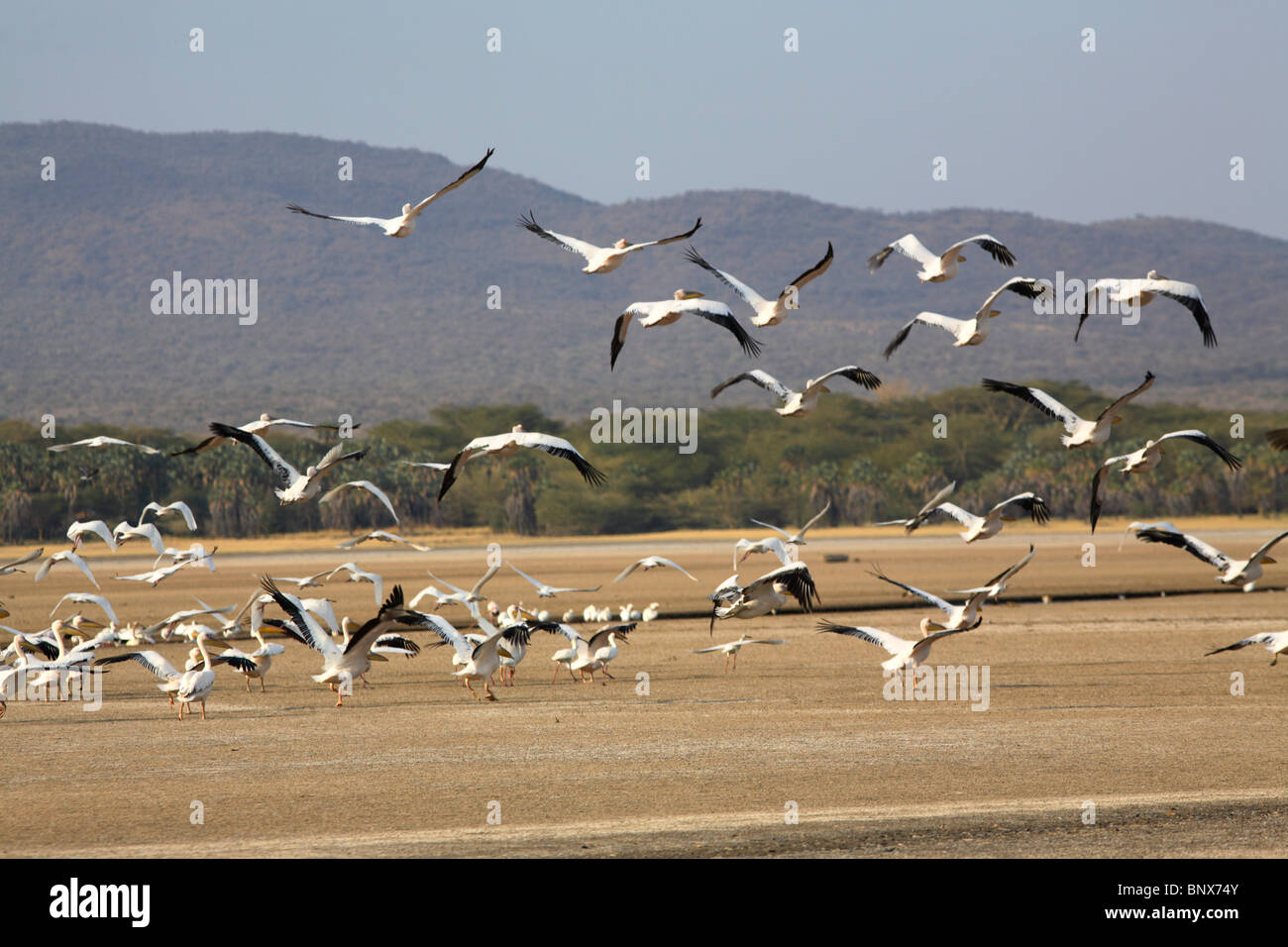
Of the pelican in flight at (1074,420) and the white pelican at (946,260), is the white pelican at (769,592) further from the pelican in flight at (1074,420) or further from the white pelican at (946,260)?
the white pelican at (946,260)

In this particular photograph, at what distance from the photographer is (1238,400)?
168250 mm

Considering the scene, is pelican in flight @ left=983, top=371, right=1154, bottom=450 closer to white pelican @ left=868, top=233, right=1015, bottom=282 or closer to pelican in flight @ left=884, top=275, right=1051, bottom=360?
pelican in flight @ left=884, top=275, right=1051, bottom=360

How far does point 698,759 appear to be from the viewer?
14680mm

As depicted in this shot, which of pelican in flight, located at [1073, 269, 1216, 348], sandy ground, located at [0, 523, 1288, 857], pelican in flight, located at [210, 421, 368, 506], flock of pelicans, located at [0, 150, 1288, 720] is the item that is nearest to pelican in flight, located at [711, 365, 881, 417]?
flock of pelicans, located at [0, 150, 1288, 720]

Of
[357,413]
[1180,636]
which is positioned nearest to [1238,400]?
[357,413]

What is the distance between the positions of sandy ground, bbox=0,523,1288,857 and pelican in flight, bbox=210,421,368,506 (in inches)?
99.2

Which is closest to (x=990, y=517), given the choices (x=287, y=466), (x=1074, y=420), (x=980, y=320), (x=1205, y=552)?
(x=1074, y=420)

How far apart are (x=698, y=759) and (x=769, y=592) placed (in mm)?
4720

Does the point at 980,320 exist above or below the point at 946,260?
below

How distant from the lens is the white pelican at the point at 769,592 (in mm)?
17688

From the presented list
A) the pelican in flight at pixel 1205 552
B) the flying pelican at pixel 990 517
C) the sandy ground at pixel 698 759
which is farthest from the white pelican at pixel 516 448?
the pelican in flight at pixel 1205 552

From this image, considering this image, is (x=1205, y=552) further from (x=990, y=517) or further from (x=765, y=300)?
(x=765, y=300)
